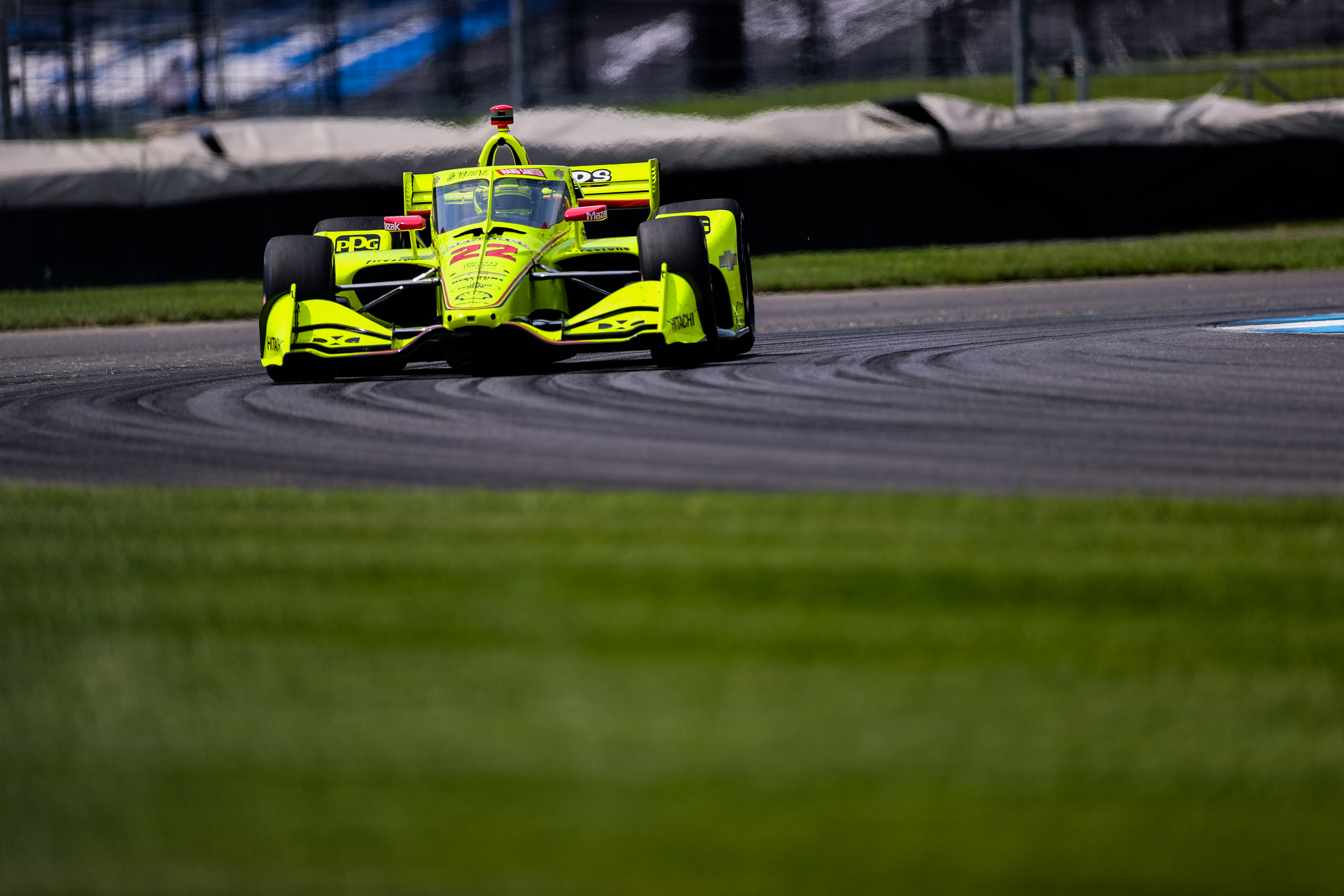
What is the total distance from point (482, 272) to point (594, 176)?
2.01m

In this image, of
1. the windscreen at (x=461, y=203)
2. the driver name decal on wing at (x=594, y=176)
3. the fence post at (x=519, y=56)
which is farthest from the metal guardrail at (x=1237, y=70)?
the windscreen at (x=461, y=203)

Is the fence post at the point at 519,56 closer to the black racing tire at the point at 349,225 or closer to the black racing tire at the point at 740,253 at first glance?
the black racing tire at the point at 349,225

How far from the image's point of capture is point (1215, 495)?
19.0 feet

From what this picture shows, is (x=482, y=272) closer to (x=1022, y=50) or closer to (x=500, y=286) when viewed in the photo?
(x=500, y=286)

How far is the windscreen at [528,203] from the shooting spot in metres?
10.6

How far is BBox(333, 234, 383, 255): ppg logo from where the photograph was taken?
1123 cm

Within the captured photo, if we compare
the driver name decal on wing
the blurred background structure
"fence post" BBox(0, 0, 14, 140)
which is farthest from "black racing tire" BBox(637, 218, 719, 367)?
"fence post" BBox(0, 0, 14, 140)

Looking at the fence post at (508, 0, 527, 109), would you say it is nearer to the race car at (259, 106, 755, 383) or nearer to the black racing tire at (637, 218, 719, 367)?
the race car at (259, 106, 755, 383)

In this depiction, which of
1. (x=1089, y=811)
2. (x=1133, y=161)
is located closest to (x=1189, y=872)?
(x=1089, y=811)

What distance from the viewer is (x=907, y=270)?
1806cm

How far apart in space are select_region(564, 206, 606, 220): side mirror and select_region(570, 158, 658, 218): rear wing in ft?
2.38

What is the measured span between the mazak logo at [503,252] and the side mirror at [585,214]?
2.34 ft

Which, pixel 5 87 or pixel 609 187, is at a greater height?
pixel 5 87

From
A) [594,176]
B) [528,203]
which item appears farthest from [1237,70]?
[528,203]
